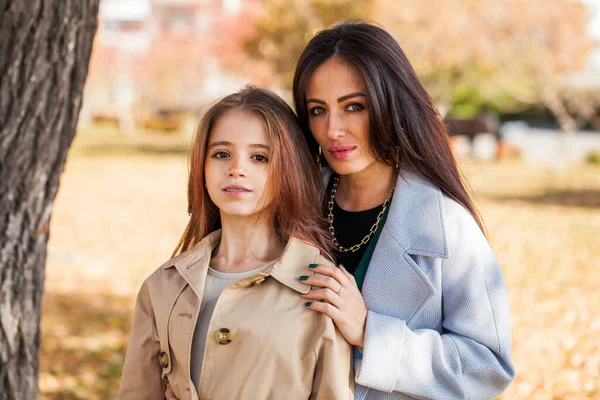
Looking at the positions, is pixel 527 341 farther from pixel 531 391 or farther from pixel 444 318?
pixel 444 318

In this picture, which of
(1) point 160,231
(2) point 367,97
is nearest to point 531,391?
(2) point 367,97

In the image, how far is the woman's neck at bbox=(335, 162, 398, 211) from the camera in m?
2.64

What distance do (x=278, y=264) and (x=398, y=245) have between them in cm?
42

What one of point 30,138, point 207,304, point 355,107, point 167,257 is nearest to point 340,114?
point 355,107

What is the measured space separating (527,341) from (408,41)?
1409 centimetres

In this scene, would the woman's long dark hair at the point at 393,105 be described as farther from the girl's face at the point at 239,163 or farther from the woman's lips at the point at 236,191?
the woman's lips at the point at 236,191

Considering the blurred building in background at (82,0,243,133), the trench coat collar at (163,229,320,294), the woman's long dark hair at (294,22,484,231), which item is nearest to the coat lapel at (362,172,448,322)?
the woman's long dark hair at (294,22,484,231)

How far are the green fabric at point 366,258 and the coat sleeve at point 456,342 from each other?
214 millimetres

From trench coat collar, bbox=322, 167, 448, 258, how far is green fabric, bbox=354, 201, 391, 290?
0.11 meters

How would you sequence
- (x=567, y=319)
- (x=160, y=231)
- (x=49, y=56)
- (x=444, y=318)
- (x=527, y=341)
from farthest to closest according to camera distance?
(x=160, y=231), (x=567, y=319), (x=527, y=341), (x=49, y=56), (x=444, y=318)

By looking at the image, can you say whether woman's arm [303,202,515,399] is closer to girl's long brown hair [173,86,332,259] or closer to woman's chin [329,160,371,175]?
girl's long brown hair [173,86,332,259]

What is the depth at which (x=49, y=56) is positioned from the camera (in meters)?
2.77

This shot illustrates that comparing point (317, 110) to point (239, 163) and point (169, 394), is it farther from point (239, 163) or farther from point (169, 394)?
point (169, 394)

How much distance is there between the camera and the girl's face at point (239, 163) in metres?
2.27
